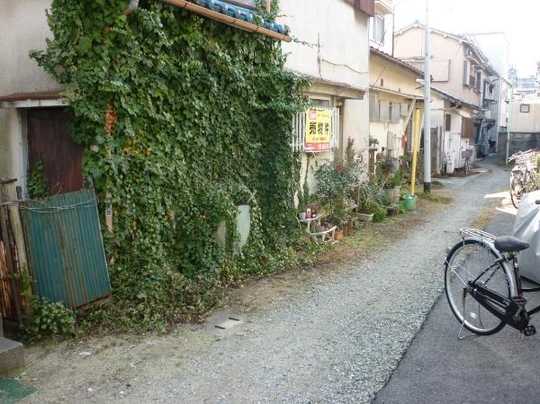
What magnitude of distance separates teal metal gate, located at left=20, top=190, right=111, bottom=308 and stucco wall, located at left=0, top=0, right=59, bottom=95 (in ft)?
5.81

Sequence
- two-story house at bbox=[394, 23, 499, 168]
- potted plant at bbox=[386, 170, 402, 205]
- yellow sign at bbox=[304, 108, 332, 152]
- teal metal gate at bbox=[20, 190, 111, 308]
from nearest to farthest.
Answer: teal metal gate at bbox=[20, 190, 111, 308] → yellow sign at bbox=[304, 108, 332, 152] → potted plant at bbox=[386, 170, 402, 205] → two-story house at bbox=[394, 23, 499, 168]

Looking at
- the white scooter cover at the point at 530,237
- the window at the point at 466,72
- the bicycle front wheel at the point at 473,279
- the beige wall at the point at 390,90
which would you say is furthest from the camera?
the window at the point at 466,72

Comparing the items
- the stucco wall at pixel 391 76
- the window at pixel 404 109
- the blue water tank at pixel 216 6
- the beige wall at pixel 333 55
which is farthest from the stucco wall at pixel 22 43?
the window at pixel 404 109

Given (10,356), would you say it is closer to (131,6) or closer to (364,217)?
(131,6)

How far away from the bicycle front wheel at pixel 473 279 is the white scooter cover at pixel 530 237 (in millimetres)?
1238

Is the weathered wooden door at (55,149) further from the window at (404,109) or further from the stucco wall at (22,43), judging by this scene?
the window at (404,109)

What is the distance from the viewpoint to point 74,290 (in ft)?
17.6

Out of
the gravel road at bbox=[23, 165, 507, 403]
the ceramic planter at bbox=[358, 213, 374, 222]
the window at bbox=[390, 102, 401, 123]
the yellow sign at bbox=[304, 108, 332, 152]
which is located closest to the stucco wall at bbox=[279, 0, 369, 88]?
the yellow sign at bbox=[304, 108, 332, 152]

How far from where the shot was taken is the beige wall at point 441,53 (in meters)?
29.1

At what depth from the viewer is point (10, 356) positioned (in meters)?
4.45

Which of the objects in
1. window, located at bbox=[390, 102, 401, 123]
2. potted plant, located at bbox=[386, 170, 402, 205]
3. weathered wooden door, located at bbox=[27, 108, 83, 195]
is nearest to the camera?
weathered wooden door, located at bbox=[27, 108, 83, 195]

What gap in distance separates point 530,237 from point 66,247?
544 centimetres

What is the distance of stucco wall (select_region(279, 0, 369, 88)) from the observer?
9.68m

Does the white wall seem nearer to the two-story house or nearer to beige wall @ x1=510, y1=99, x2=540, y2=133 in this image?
the two-story house
